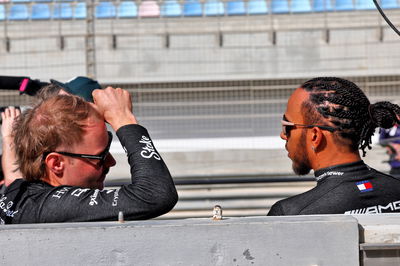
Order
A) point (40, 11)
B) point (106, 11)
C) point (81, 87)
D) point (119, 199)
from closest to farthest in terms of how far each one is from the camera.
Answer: point (119, 199) < point (81, 87) < point (106, 11) < point (40, 11)

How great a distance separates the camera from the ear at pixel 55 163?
1.98 metres

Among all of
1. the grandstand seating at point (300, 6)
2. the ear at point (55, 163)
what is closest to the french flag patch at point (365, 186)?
the ear at point (55, 163)

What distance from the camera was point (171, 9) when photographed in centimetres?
1127

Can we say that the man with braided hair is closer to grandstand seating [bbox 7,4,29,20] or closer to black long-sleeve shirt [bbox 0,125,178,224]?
black long-sleeve shirt [bbox 0,125,178,224]

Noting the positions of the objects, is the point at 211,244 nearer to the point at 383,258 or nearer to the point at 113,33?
the point at 383,258

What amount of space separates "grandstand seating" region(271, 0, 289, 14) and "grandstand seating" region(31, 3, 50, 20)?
13.3 ft

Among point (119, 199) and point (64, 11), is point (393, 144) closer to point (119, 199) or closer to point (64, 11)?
point (64, 11)

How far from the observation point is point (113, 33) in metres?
11.3

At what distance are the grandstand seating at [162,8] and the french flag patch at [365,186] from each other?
8.86 metres

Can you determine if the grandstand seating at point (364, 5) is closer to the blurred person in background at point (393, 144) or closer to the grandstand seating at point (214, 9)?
the grandstand seating at point (214, 9)

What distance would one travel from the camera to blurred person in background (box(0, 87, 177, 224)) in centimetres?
182

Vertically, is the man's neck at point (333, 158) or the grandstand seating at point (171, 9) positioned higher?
the grandstand seating at point (171, 9)

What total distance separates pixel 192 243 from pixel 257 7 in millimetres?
10568

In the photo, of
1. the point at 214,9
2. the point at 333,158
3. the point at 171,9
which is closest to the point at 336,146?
the point at 333,158
